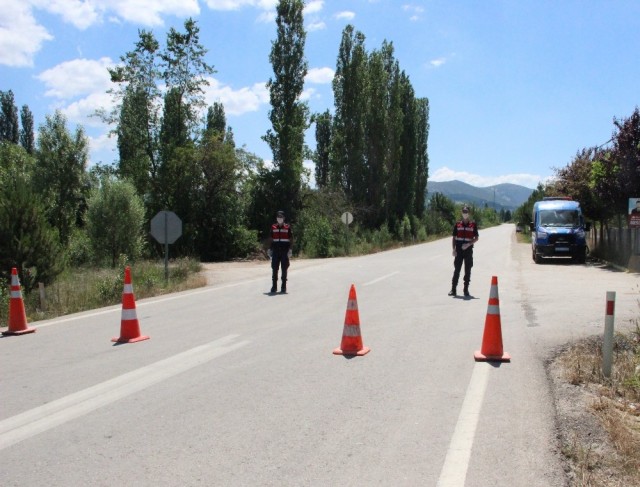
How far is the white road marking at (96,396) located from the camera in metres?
4.48

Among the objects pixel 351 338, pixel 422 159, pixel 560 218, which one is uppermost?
pixel 422 159

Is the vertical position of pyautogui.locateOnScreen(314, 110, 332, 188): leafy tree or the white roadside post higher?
pyautogui.locateOnScreen(314, 110, 332, 188): leafy tree

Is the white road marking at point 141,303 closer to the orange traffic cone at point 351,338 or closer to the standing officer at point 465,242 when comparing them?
the orange traffic cone at point 351,338

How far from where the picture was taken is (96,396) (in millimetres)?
5301

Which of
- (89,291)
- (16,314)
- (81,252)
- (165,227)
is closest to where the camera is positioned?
(16,314)

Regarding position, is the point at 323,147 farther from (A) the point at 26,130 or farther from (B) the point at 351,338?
(B) the point at 351,338

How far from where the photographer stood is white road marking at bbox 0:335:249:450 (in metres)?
4.48

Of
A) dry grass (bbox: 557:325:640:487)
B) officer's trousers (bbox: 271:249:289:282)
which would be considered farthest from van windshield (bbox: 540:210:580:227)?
dry grass (bbox: 557:325:640:487)

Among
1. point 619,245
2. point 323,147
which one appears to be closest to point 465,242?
point 619,245

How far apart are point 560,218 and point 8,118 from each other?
62.1m

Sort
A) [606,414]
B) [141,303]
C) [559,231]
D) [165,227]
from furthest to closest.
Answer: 1. [559,231]
2. [165,227]
3. [141,303]
4. [606,414]

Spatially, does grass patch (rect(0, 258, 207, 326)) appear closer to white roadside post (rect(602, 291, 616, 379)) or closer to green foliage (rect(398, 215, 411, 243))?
white roadside post (rect(602, 291, 616, 379))

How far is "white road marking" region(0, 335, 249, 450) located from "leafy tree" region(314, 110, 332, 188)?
46171 mm

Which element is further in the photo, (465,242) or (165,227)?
(165,227)
